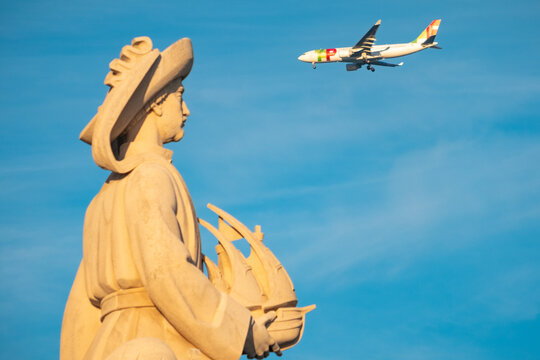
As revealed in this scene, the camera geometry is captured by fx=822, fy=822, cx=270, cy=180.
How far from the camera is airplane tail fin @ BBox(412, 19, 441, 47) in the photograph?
8156 cm

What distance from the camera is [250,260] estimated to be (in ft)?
23.7

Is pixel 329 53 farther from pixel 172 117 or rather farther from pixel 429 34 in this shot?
pixel 172 117

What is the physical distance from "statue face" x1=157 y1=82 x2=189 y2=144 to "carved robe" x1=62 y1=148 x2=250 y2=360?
1.41ft

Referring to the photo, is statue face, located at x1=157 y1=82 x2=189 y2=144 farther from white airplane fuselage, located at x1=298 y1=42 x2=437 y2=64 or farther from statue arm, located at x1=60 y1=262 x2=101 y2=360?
white airplane fuselage, located at x1=298 y1=42 x2=437 y2=64

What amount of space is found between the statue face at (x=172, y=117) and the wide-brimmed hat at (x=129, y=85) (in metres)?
0.15

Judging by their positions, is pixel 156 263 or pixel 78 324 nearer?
pixel 156 263

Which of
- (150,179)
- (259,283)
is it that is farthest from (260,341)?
(150,179)

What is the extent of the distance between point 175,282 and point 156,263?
199 mm

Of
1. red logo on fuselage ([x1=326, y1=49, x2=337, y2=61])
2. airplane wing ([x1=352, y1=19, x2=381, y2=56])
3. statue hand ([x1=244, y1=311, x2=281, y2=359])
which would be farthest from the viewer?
red logo on fuselage ([x1=326, y1=49, x2=337, y2=61])

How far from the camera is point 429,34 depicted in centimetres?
8344

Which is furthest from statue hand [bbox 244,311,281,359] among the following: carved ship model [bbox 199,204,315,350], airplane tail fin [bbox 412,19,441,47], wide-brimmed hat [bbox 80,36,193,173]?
airplane tail fin [bbox 412,19,441,47]

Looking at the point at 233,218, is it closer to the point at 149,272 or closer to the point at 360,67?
the point at 149,272

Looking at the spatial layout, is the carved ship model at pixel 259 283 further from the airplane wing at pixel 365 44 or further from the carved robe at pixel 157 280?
the airplane wing at pixel 365 44

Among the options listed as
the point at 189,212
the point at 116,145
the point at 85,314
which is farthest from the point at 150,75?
the point at 85,314
